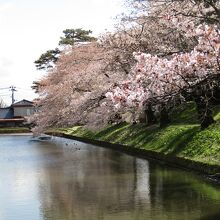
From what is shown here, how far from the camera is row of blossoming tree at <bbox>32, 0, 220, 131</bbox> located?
9.98 m

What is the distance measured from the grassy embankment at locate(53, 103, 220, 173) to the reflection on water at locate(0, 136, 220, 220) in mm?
1062

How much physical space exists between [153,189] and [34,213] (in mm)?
4181

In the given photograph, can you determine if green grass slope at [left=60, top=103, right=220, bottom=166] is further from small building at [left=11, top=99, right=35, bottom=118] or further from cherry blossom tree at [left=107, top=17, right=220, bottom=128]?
small building at [left=11, top=99, right=35, bottom=118]

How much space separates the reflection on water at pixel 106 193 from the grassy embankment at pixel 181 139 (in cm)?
106

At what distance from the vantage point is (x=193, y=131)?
21500 millimetres

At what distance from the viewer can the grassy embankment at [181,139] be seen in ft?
57.9

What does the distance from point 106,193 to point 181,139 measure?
8.53 metres

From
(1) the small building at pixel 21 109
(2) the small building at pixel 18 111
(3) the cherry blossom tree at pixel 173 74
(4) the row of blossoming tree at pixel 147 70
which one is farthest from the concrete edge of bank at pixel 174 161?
(1) the small building at pixel 21 109

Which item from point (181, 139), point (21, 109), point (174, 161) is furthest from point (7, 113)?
point (174, 161)

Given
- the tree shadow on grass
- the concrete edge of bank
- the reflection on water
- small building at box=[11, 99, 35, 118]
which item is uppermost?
small building at box=[11, 99, 35, 118]

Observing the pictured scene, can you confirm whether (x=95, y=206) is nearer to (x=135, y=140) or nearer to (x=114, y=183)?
(x=114, y=183)

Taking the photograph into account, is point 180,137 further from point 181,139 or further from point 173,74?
point 173,74

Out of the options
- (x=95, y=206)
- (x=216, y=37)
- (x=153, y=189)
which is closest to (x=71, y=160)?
(x=153, y=189)

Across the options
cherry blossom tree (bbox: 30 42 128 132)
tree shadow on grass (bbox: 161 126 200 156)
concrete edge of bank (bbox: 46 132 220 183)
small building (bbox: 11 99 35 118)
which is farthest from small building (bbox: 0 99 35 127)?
tree shadow on grass (bbox: 161 126 200 156)
